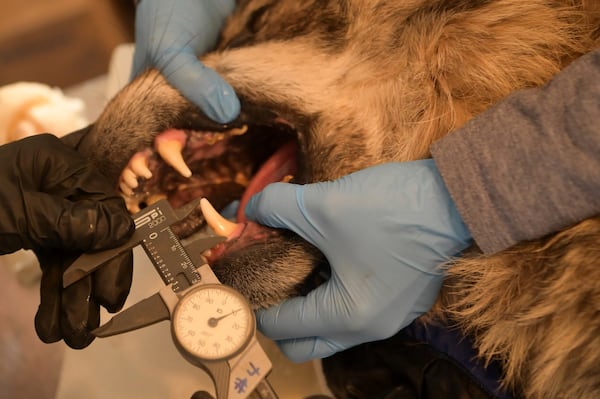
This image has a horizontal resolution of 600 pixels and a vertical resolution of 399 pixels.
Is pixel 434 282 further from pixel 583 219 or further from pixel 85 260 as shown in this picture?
pixel 85 260

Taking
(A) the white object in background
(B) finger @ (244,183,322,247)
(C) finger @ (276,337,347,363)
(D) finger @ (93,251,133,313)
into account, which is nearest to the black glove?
(D) finger @ (93,251,133,313)

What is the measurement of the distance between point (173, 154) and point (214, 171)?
0.19 m

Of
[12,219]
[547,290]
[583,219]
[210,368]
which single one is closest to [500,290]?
[547,290]

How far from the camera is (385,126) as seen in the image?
3.89ft

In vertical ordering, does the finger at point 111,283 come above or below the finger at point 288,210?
above

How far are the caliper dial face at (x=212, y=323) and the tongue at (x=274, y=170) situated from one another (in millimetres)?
435

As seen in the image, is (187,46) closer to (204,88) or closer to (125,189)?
(204,88)

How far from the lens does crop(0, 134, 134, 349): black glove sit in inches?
37.4

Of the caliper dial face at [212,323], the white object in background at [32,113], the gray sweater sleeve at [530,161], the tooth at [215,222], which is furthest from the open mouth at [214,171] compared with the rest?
the white object in background at [32,113]

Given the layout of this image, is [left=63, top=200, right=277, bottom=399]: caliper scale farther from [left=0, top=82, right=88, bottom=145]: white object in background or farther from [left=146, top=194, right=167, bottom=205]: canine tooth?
[left=0, top=82, right=88, bottom=145]: white object in background

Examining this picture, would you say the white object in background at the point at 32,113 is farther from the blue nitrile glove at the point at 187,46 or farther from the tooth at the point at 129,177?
the tooth at the point at 129,177

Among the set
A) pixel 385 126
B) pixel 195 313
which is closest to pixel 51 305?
pixel 195 313

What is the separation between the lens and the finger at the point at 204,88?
4.09 feet

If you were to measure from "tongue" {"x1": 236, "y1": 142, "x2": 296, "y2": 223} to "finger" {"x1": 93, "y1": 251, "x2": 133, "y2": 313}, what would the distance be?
368 millimetres
